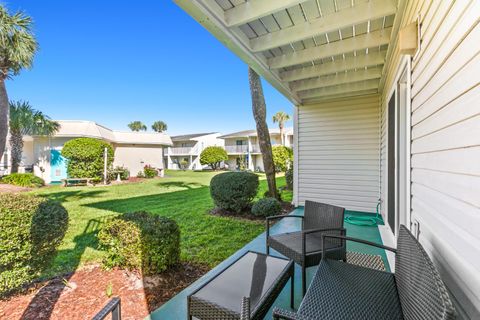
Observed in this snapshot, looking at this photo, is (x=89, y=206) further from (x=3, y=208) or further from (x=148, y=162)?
(x=148, y=162)

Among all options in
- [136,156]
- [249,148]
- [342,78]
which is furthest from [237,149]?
[342,78]

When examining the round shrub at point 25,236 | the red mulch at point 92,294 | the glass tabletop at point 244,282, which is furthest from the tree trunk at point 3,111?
the glass tabletop at point 244,282

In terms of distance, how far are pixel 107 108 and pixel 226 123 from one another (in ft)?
51.4

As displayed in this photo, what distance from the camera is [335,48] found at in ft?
11.2

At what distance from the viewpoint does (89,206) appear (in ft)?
23.6

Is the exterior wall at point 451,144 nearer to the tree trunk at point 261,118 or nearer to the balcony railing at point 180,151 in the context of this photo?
the tree trunk at point 261,118

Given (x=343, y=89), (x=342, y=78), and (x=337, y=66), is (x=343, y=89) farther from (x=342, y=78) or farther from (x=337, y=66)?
(x=337, y=66)

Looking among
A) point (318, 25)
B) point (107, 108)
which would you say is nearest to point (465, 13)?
point (318, 25)

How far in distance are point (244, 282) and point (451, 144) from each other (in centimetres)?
161

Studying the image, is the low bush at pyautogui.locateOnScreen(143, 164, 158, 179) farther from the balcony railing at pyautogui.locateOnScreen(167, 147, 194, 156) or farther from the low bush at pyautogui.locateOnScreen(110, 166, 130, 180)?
the balcony railing at pyautogui.locateOnScreen(167, 147, 194, 156)

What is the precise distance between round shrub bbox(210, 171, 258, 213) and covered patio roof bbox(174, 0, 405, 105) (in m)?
2.41

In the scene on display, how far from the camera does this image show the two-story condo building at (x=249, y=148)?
27094mm

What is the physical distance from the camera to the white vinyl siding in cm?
566

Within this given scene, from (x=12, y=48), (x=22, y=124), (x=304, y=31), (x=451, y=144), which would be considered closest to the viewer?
(x=451, y=144)
